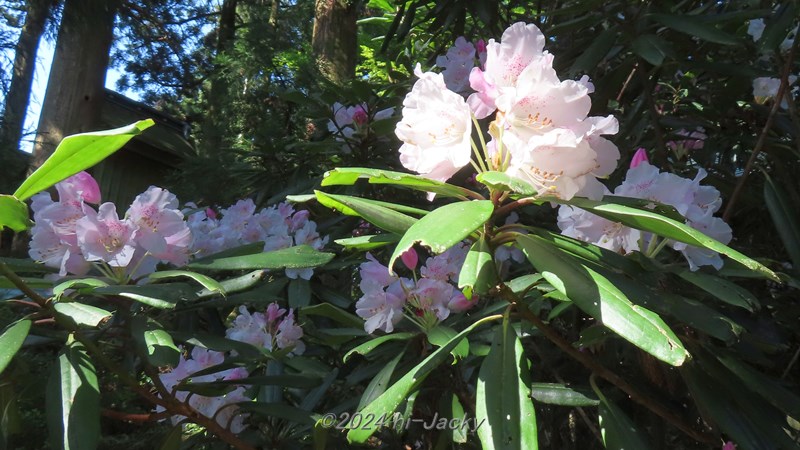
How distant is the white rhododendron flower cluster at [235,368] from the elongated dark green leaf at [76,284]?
0.94 ft

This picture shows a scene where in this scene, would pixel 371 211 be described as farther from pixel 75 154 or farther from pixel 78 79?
pixel 78 79

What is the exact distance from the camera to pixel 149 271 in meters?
1.29

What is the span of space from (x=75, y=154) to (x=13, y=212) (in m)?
0.12

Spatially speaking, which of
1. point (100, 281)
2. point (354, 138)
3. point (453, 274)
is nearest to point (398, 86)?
point (354, 138)

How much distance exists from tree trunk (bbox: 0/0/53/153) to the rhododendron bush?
81.9 inches

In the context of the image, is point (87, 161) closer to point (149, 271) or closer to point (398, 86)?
point (149, 271)

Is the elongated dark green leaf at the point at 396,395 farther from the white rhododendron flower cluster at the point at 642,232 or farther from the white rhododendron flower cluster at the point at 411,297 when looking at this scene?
the white rhododendron flower cluster at the point at 411,297

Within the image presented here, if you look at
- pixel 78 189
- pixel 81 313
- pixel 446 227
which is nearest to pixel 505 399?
pixel 446 227

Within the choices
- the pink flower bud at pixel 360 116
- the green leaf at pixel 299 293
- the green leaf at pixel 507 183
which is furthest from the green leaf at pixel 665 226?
the pink flower bud at pixel 360 116

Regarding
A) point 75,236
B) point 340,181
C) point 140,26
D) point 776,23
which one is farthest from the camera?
point 140,26

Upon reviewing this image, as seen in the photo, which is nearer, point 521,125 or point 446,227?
point 446,227

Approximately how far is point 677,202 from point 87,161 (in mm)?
880

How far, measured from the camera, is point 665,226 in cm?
76

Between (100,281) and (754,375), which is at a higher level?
(100,281)
